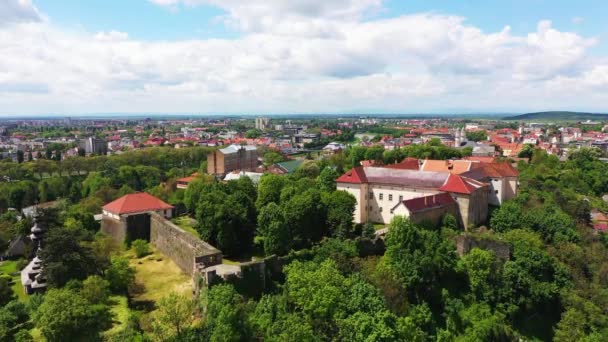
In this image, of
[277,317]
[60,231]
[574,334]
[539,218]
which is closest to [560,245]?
[539,218]

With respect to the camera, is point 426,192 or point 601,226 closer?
point 426,192

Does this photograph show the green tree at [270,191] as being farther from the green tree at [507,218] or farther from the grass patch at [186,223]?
the green tree at [507,218]

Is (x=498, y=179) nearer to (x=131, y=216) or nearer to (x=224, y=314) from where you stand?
(x=224, y=314)

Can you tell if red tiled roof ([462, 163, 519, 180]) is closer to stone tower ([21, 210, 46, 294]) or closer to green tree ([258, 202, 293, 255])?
green tree ([258, 202, 293, 255])

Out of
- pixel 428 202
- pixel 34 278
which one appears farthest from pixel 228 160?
pixel 34 278

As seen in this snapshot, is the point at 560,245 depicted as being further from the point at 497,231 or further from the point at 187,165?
the point at 187,165

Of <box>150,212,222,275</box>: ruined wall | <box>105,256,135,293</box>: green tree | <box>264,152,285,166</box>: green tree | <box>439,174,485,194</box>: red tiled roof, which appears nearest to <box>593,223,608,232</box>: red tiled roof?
<box>439,174,485,194</box>: red tiled roof
